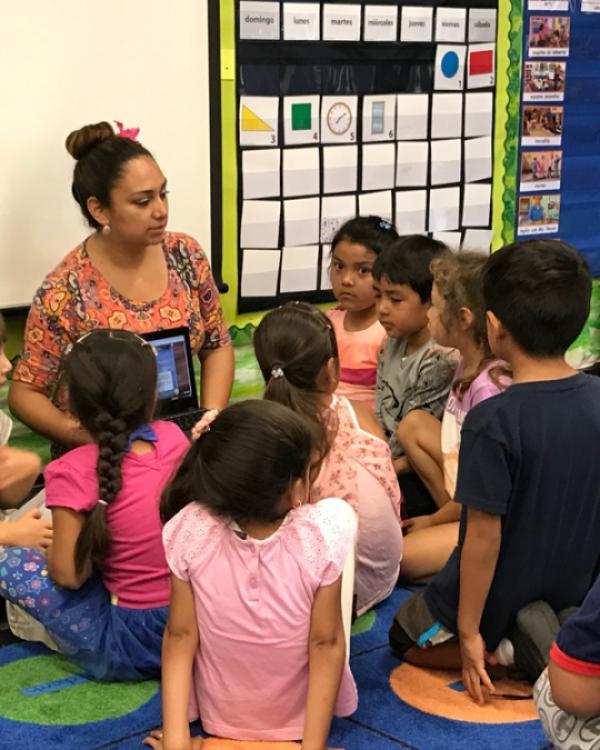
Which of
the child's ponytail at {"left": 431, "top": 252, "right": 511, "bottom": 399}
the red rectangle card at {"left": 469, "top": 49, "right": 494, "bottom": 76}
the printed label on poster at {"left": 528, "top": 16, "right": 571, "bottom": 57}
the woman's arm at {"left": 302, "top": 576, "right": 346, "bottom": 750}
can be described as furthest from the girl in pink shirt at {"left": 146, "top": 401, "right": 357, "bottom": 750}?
the printed label on poster at {"left": 528, "top": 16, "right": 571, "bottom": 57}

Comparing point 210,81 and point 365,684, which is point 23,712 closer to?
point 365,684

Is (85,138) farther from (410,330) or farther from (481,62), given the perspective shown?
(481,62)

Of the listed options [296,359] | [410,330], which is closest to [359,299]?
[410,330]

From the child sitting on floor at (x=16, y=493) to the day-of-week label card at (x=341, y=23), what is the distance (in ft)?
5.13

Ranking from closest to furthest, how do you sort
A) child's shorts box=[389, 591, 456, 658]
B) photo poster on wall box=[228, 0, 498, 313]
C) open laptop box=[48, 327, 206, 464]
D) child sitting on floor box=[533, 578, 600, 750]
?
child sitting on floor box=[533, 578, 600, 750], child's shorts box=[389, 591, 456, 658], open laptop box=[48, 327, 206, 464], photo poster on wall box=[228, 0, 498, 313]

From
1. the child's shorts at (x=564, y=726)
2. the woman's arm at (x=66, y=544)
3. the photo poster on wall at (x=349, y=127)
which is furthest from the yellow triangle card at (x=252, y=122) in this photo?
the child's shorts at (x=564, y=726)

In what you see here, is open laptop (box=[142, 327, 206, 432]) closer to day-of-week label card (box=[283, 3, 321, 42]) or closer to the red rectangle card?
day-of-week label card (box=[283, 3, 321, 42])

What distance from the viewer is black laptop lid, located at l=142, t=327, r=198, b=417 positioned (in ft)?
9.59

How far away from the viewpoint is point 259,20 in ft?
10.9

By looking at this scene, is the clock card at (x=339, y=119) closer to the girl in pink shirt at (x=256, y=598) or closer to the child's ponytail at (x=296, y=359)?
Result: the child's ponytail at (x=296, y=359)

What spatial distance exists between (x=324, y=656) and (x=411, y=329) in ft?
4.19

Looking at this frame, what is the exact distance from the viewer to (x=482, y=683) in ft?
7.27

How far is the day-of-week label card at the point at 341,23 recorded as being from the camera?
347cm

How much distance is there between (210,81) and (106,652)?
179 centimetres
